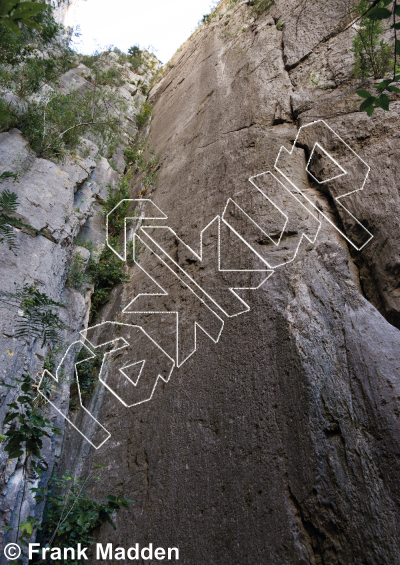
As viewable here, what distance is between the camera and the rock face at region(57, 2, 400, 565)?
2770 millimetres

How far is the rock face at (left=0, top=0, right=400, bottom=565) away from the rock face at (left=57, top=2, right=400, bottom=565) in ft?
0.05

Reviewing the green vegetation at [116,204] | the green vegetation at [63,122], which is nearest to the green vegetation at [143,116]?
the green vegetation at [63,122]

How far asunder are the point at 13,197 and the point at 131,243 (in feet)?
7.67

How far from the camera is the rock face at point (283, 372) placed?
277 centimetres

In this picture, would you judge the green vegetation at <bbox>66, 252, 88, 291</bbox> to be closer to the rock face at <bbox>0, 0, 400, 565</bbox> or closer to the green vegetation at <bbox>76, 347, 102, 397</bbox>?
the rock face at <bbox>0, 0, 400, 565</bbox>

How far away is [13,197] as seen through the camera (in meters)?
4.52

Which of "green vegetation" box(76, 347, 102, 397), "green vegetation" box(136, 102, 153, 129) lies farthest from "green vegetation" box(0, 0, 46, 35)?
"green vegetation" box(136, 102, 153, 129)

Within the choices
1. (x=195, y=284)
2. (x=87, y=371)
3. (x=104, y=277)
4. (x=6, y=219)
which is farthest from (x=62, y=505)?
(x=104, y=277)

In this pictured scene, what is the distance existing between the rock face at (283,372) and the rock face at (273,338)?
0.6 inches

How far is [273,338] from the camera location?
142 inches

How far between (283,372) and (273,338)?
0.35 meters

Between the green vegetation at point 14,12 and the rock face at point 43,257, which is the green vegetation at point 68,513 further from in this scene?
the green vegetation at point 14,12

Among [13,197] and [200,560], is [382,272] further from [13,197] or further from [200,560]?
[13,197]

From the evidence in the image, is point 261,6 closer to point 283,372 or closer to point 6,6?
point 283,372
